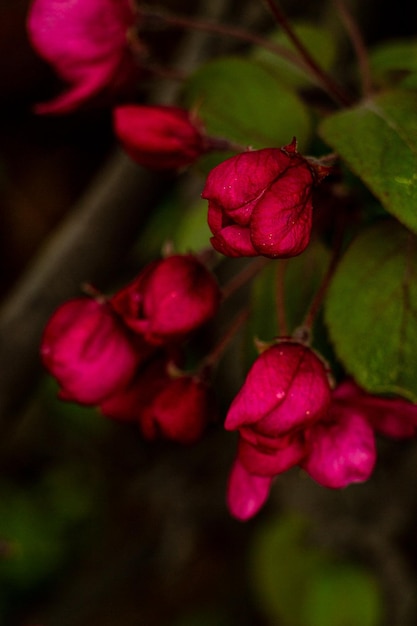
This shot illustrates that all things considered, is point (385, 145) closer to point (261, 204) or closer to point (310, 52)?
point (261, 204)

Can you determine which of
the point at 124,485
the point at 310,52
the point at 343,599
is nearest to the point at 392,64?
the point at 310,52

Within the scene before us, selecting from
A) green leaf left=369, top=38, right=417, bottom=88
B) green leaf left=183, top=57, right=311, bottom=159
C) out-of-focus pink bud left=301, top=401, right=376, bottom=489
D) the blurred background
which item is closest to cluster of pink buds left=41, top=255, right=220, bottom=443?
out-of-focus pink bud left=301, top=401, right=376, bottom=489

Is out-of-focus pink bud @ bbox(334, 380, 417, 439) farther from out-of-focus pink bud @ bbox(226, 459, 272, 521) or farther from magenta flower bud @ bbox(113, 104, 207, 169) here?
magenta flower bud @ bbox(113, 104, 207, 169)

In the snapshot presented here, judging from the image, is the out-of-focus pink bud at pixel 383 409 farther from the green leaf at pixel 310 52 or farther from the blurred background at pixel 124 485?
the blurred background at pixel 124 485

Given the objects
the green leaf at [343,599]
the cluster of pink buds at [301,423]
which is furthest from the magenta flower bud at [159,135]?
the green leaf at [343,599]

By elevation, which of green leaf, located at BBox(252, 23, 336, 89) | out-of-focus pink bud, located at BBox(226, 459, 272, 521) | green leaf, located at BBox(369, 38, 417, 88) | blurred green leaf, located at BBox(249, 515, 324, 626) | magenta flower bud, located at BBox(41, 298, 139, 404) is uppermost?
magenta flower bud, located at BBox(41, 298, 139, 404)
